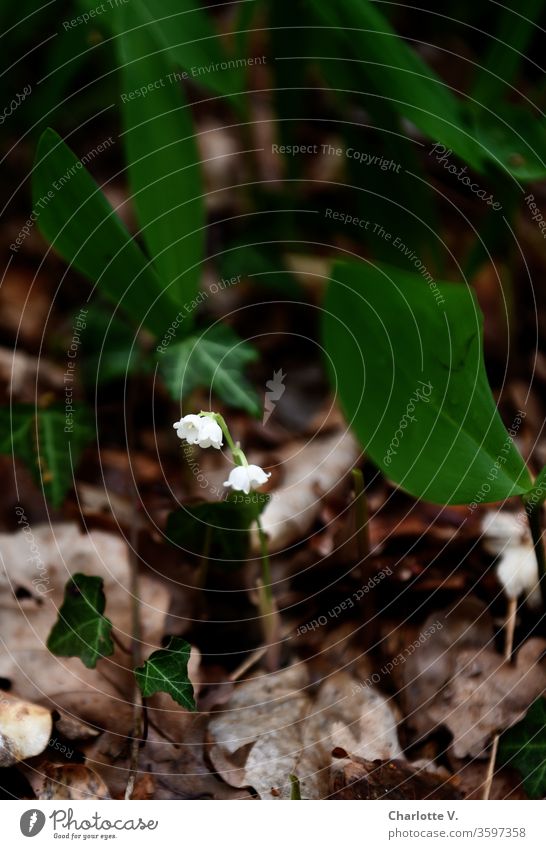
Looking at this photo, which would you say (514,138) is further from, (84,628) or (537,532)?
(84,628)

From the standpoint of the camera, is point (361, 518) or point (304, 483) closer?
point (361, 518)

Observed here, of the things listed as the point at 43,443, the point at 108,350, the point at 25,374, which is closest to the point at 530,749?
the point at 43,443

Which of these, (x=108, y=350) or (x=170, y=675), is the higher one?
(x=108, y=350)

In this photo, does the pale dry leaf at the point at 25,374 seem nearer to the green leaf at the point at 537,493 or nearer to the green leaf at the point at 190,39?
the green leaf at the point at 190,39

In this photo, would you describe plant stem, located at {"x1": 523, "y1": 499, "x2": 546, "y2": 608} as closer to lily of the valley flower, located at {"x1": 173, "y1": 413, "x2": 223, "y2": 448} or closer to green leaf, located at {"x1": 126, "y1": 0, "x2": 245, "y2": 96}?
lily of the valley flower, located at {"x1": 173, "y1": 413, "x2": 223, "y2": 448}

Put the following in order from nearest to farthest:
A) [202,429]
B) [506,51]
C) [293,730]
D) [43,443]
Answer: [202,429] → [293,730] → [43,443] → [506,51]

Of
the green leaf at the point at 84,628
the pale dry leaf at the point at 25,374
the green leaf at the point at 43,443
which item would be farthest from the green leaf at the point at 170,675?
the pale dry leaf at the point at 25,374
